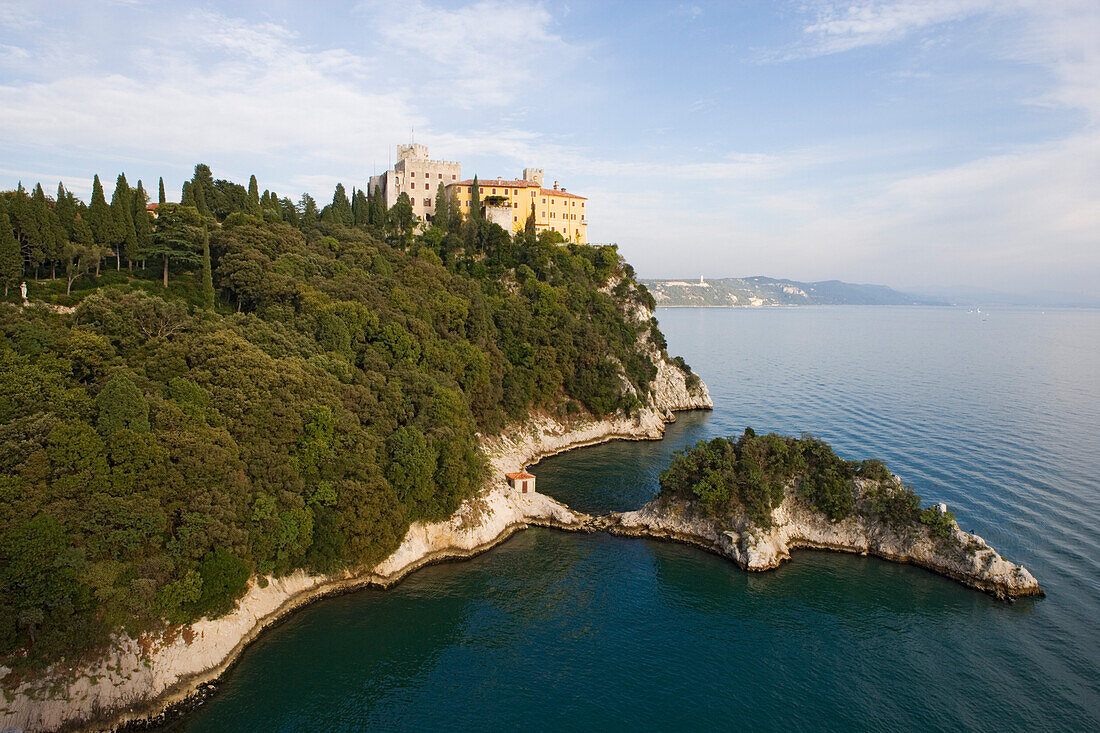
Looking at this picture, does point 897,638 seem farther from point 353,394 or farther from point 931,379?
point 931,379

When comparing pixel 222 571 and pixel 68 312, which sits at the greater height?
pixel 68 312

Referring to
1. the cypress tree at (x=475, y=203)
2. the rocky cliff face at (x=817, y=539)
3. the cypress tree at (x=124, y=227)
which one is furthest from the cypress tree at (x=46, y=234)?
the cypress tree at (x=475, y=203)

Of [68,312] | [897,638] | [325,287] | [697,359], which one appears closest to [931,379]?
[697,359]

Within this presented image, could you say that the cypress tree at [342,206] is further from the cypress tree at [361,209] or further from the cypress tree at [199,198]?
the cypress tree at [199,198]

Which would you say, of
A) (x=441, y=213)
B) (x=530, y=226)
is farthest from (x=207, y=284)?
(x=530, y=226)

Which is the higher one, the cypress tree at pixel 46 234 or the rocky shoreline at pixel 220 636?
the cypress tree at pixel 46 234

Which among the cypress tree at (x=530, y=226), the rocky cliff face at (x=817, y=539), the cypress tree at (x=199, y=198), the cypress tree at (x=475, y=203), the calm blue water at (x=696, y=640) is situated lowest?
the calm blue water at (x=696, y=640)
